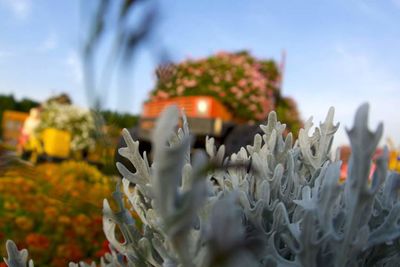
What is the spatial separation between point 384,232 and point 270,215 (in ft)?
0.74

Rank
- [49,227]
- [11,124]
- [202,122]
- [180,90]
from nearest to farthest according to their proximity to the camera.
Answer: [49,227]
[202,122]
[180,90]
[11,124]

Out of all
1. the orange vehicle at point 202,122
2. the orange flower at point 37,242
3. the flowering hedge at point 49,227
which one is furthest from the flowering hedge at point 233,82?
the orange flower at point 37,242

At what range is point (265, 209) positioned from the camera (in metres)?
0.88

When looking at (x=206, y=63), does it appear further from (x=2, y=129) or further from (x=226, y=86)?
(x=2, y=129)

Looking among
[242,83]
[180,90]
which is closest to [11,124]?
[180,90]

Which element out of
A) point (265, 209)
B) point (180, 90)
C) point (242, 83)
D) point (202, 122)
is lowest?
point (202, 122)

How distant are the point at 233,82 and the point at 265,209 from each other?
10.7m

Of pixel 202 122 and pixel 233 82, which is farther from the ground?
pixel 233 82

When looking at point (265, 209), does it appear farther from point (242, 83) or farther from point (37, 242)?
point (242, 83)

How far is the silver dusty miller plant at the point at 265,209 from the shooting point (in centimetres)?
44

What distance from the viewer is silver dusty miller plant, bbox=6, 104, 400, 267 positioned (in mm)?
439

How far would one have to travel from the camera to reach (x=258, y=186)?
3.04 feet

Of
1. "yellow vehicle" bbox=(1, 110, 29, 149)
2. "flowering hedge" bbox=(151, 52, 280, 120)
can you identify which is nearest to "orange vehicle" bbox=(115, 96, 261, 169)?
"flowering hedge" bbox=(151, 52, 280, 120)

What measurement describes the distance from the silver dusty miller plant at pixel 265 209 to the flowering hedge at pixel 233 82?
369 inches
